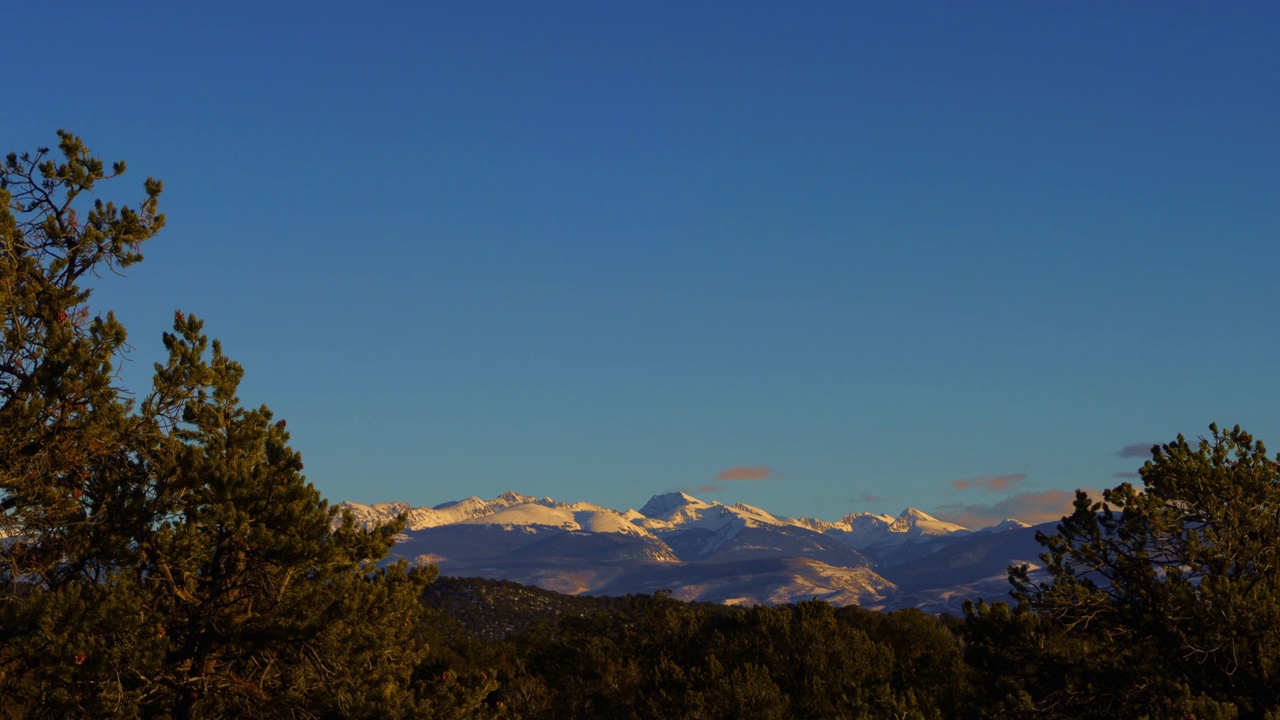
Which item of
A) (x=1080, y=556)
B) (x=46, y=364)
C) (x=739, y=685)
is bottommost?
(x=739, y=685)

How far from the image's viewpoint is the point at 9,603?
2072cm

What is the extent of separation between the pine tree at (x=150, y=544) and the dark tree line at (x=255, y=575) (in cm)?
5

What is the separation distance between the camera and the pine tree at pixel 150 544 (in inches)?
813

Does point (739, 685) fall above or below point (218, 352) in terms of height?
below

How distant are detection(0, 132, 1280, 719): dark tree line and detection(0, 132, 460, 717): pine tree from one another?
48mm

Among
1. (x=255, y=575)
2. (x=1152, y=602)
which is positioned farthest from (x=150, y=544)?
(x=1152, y=602)

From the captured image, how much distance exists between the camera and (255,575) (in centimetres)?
2419

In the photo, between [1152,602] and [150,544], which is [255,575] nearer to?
[150,544]

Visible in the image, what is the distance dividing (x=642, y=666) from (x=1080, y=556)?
53379 mm

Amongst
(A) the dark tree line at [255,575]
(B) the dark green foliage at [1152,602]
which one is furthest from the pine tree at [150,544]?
(B) the dark green foliage at [1152,602]

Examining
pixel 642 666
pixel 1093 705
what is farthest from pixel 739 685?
pixel 1093 705

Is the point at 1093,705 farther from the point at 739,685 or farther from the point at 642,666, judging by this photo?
the point at 642,666

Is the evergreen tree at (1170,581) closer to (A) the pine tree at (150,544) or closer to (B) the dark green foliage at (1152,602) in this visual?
(B) the dark green foliage at (1152,602)

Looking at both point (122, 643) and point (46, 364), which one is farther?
point (122, 643)
